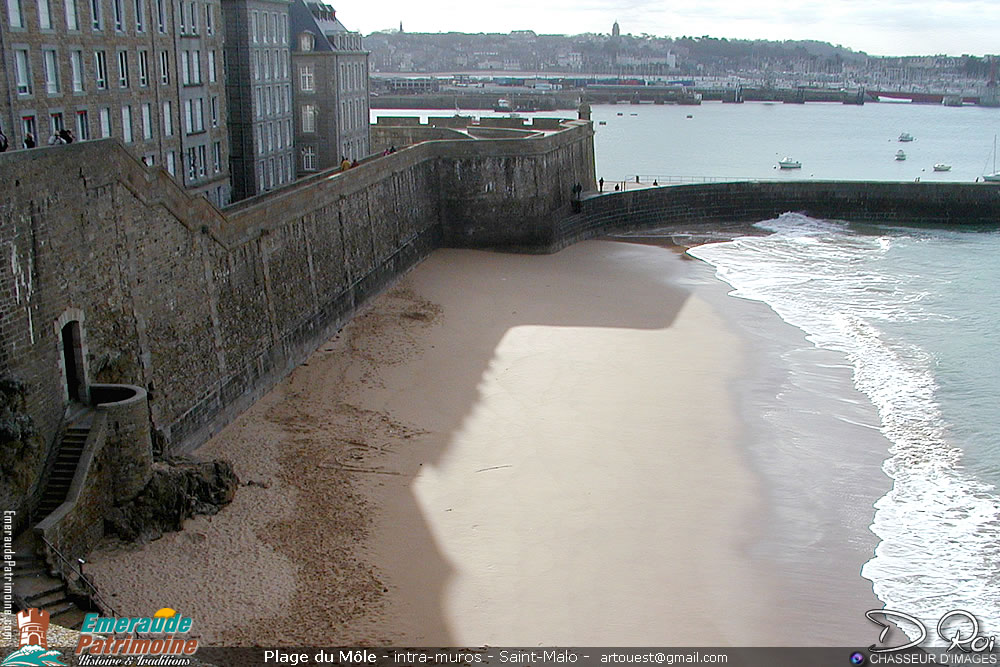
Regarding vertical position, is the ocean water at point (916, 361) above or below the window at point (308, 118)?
below

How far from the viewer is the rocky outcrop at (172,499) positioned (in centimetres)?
1616

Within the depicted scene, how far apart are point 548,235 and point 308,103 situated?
479 inches

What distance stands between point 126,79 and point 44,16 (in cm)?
403

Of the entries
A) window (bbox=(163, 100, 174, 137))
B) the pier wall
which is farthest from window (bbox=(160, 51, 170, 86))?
the pier wall

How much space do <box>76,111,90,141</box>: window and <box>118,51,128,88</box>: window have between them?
191cm

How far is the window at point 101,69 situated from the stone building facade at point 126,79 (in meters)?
0.03

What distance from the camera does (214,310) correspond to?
70.5 feet

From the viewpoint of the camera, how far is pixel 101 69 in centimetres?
2822

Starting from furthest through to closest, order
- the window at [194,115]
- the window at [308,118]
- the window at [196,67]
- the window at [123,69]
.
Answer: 1. the window at [308,118]
2. the window at [196,67]
3. the window at [194,115]
4. the window at [123,69]

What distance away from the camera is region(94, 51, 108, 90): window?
2792 centimetres

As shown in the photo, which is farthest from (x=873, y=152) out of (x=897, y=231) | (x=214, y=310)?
(x=214, y=310)

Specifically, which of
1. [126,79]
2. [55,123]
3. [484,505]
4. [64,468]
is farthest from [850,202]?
[64,468]
